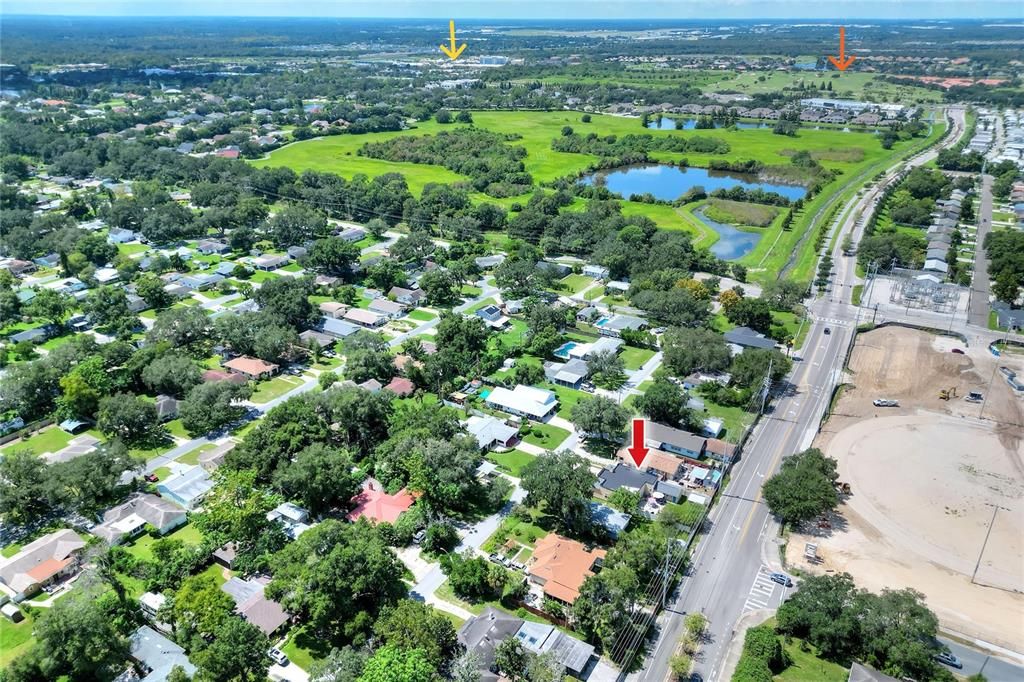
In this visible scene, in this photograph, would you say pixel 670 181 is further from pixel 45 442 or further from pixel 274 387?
pixel 45 442

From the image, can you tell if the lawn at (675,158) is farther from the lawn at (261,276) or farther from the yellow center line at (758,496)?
the lawn at (261,276)

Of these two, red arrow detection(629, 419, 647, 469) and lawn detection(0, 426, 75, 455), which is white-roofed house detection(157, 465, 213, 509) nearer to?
lawn detection(0, 426, 75, 455)

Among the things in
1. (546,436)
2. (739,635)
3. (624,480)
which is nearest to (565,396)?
(546,436)

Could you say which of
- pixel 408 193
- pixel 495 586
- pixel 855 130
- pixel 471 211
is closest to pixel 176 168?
pixel 408 193

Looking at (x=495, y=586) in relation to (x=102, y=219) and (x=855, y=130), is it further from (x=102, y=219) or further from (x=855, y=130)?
(x=855, y=130)

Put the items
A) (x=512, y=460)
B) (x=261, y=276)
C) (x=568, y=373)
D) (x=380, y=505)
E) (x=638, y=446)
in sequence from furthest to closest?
(x=261, y=276), (x=568, y=373), (x=638, y=446), (x=512, y=460), (x=380, y=505)

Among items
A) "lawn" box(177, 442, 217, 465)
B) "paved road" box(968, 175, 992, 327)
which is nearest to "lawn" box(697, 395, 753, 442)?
"paved road" box(968, 175, 992, 327)
